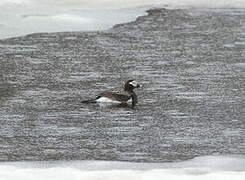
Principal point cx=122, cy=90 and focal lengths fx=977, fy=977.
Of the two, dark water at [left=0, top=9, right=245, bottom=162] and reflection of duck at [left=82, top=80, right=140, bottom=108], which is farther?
reflection of duck at [left=82, top=80, right=140, bottom=108]

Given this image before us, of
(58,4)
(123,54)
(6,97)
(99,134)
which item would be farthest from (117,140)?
(58,4)

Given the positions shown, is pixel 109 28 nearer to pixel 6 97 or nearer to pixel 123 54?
pixel 123 54

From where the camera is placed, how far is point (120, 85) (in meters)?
13.5

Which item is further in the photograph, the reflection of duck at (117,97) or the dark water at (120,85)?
the reflection of duck at (117,97)

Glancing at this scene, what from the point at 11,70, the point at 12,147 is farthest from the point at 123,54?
the point at 12,147

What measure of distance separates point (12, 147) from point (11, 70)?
16.7 feet

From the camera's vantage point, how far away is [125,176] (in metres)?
8.05

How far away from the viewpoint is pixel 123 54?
54.3 feet

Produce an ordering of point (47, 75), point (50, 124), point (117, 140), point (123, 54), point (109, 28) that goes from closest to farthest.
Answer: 1. point (117, 140)
2. point (50, 124)
3. point (47, 75)
4. point (123, 54)
5. point (109, 28)

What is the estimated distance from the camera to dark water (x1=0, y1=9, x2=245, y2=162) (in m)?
9.81

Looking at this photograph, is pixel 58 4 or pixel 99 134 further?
pixel 58 4

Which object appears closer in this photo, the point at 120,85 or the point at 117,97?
the point at 117,97

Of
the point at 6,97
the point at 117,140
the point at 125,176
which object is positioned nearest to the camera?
the point at 125,176

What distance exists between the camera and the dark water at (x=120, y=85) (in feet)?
32.2
